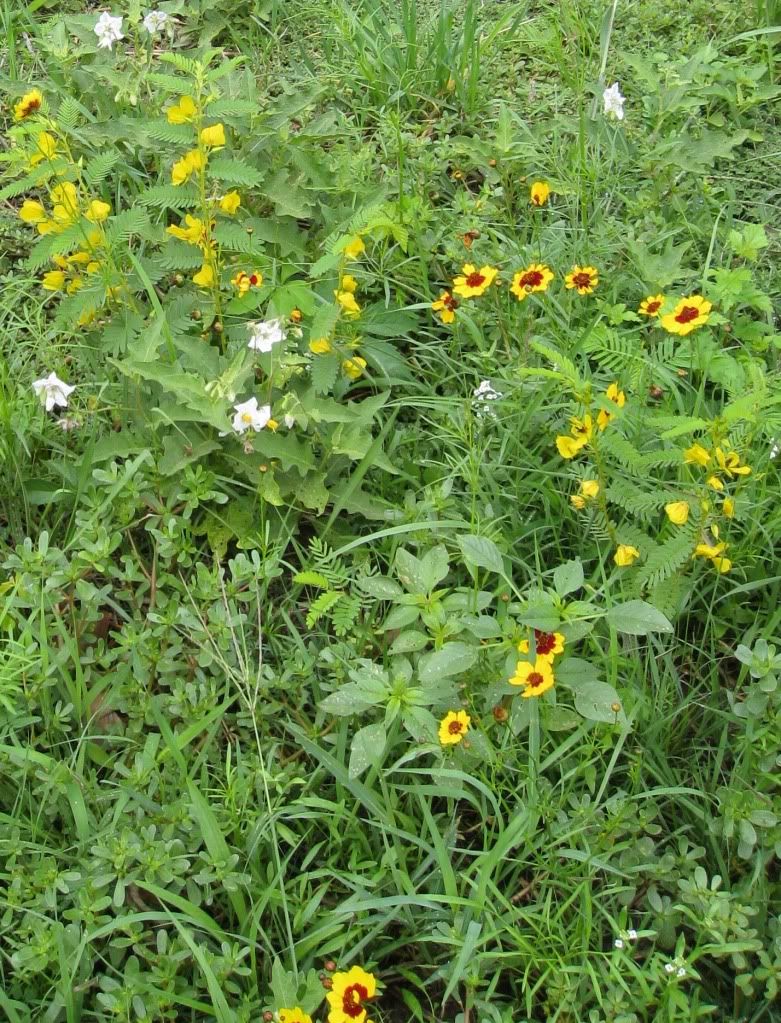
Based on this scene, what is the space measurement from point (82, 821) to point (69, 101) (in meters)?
1.64

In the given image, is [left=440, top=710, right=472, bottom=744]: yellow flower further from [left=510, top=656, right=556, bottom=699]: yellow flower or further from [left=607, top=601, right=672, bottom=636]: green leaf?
[left=607, top=601, right=672, bottom=636]: green leaf

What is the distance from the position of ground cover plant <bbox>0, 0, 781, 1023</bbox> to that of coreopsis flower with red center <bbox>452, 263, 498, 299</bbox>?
0.7 inches

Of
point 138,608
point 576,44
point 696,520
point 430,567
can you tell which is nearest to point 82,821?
point 138,608

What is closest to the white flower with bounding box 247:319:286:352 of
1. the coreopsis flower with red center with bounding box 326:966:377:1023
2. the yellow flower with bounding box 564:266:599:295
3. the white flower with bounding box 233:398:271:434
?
the white flower with bounding box 233:398:271:434

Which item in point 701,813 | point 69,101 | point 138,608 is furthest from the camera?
point 69,101

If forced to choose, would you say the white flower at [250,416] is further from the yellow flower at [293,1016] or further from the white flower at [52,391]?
the yellow flower at [293,1016]

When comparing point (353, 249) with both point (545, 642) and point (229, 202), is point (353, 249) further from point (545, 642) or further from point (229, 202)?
point (545, 642)

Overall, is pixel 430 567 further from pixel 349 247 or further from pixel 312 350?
pixel 349 247

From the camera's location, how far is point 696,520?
6.03ft

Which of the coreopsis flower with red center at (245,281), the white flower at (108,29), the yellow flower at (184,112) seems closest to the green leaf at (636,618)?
the coreopsis flower with red center at (245,281)

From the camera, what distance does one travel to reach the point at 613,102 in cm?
264

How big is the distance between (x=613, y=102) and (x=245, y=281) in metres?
1.14

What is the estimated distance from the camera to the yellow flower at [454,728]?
1657mm

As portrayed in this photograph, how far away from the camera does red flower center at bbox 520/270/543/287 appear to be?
2.20 m
